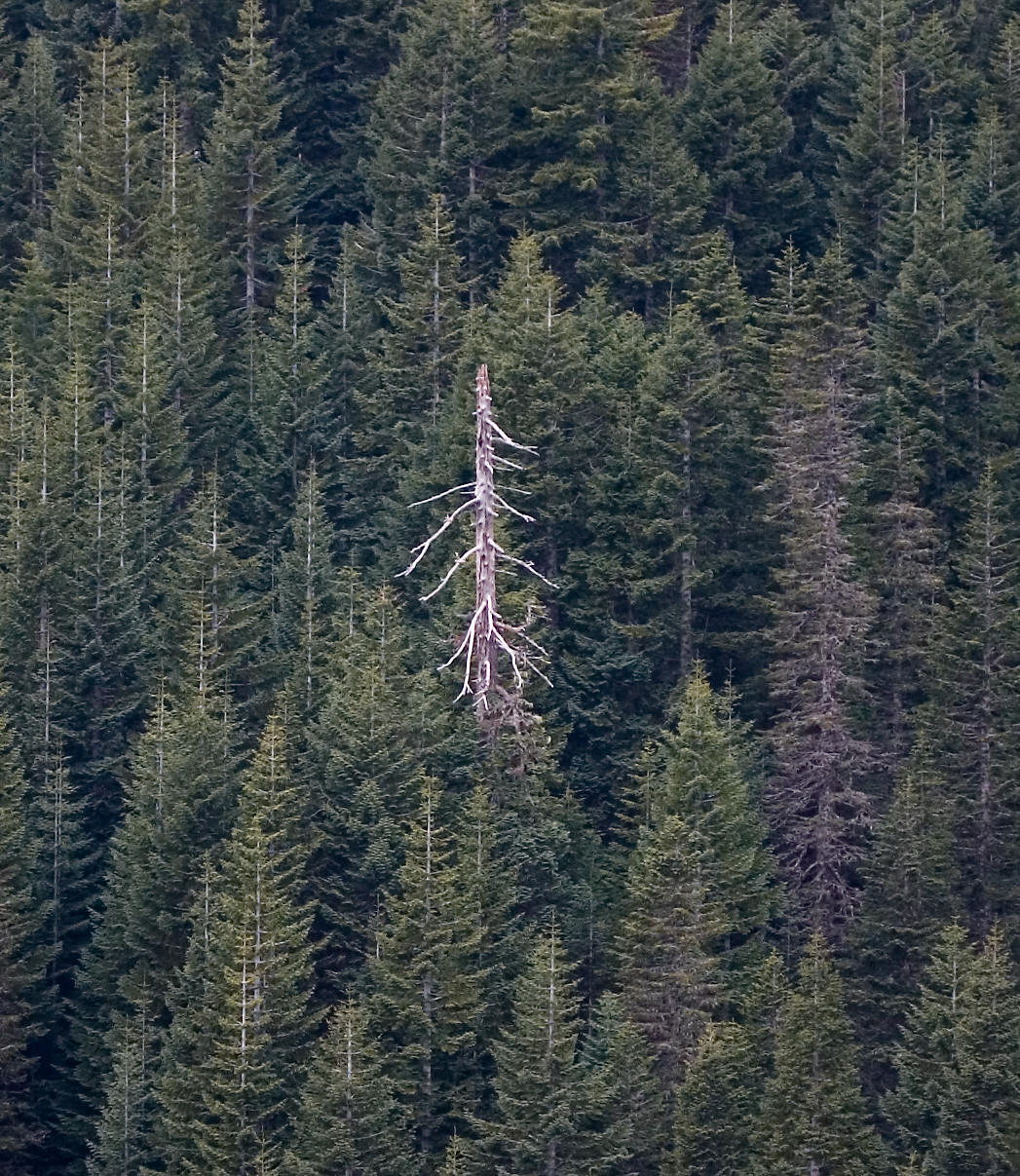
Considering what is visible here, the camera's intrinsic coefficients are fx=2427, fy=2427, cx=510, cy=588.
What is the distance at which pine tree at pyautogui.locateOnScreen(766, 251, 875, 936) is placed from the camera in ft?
173

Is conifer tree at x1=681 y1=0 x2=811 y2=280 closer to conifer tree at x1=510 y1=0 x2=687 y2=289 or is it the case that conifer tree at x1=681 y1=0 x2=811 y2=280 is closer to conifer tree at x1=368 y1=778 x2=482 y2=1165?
conifer tree at x1=510 y1=0 x2=687 y2=289

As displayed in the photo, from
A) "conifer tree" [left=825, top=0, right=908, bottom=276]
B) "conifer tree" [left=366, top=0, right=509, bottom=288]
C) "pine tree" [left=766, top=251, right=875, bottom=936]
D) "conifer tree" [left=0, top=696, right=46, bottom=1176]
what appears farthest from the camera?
"conifer tree" [left=366, top=0, right=509, bottom=288]

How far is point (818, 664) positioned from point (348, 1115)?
16045 mm

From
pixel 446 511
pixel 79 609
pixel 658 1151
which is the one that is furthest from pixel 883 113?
pixel 658 1151

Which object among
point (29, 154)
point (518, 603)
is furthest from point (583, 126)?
point (518, 603)

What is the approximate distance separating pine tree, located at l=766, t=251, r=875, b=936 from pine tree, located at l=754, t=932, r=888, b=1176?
6748 millimetres

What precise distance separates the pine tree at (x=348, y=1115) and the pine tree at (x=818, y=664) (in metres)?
11.8

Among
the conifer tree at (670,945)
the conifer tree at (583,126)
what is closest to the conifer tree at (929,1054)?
the conifer tree at (670,945)

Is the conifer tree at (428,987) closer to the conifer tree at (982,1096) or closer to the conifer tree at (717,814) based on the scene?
the conifer tree at (717,814)

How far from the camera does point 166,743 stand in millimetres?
50625

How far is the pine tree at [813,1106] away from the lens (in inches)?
1750

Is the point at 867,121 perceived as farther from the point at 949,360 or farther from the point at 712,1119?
the point at 712,1119

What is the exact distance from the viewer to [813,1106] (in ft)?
146

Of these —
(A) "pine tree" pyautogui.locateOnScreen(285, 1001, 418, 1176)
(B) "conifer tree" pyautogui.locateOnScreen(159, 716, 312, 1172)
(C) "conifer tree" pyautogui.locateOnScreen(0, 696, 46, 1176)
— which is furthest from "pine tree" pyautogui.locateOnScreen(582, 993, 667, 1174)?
(C) "conifer tree" pyautogui.locateOnScreen(0, 696, 46, 1176)
